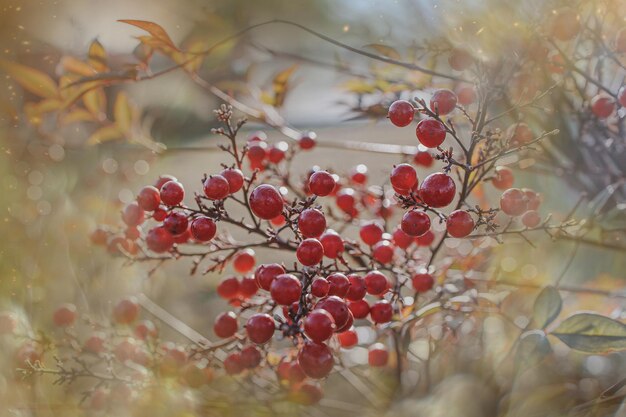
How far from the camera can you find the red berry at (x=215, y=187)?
0.47 m

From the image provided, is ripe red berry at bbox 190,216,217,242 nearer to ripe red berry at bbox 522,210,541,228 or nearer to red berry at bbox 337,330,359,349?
→ red berry at bbox 337,330,359,349

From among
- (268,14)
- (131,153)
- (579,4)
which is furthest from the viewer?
(268,14)

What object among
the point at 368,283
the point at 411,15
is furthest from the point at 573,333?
the point at 411,15

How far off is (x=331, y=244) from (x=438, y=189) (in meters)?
0.11

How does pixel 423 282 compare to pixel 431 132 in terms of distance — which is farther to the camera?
pixel 423 282

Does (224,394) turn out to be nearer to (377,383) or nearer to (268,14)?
(377,383)

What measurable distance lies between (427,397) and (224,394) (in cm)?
21

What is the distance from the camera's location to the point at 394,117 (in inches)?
19.5

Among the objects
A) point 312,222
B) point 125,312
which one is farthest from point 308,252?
point 125,312

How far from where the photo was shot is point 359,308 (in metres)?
0.53

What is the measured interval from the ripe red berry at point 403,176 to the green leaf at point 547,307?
15 centimetres

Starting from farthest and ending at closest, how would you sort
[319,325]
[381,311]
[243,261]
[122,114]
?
1. [122,114]
2. [243,261]
3. [381,311]
4. [319,325]

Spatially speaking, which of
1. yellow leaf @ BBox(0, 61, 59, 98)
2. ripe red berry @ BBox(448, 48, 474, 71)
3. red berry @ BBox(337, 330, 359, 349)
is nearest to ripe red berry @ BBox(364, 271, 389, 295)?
red berry @ BBox(337, 330, 359, 349)

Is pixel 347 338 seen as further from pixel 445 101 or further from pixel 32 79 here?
pixel 32 79
